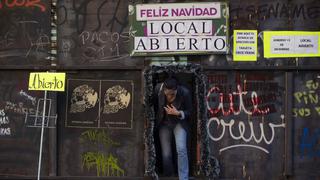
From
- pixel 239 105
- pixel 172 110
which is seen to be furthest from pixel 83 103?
pixel 239 105

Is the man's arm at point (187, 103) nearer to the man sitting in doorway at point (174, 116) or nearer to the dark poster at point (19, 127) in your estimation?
the man sitting in doorway at point (174, 116)

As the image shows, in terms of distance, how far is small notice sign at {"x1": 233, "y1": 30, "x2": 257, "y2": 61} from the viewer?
7.62 meters

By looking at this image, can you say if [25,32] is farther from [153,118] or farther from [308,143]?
[308,143]

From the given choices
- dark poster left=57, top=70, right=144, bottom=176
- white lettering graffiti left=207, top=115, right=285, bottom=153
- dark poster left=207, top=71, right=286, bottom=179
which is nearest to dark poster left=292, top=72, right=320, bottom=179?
dark poster left=207, top=71, right=286, bottom=179

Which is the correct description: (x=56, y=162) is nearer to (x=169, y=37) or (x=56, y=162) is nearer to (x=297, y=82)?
(x=169, y=37)

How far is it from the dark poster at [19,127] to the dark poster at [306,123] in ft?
11.9

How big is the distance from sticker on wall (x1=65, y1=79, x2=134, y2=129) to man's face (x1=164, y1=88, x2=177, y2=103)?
2.09 ft

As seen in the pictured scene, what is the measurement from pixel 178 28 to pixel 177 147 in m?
1.69

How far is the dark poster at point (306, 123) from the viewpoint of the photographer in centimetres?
765

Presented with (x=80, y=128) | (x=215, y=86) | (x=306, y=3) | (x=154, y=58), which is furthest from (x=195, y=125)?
(x=306, y=3)

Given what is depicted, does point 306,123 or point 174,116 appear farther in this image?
point 306,123

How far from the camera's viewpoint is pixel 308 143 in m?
7.68

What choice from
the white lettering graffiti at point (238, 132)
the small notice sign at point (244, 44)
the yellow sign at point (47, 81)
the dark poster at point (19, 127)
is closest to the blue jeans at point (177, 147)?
the white lettering graffiti at point (238, 132)

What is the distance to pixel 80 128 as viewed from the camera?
776 centimetres
